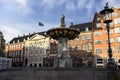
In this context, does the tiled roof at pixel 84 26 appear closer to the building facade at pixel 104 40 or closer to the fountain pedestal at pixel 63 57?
the building facade at pixel 104 40

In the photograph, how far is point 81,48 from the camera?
58906 millimetres

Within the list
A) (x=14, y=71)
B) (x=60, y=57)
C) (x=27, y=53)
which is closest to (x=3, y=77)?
(x=14, y=71)

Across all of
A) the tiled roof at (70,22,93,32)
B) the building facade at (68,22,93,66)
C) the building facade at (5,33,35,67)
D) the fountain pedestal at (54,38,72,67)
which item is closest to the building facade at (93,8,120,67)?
the building facade at (68,22,93,66)

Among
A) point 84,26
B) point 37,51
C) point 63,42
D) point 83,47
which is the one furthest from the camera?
point 37,51

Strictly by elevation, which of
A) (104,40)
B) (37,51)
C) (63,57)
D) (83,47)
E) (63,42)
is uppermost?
(104,40)

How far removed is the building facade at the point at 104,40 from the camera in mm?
52272

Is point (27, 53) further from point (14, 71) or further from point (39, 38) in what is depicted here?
point (14, 71)

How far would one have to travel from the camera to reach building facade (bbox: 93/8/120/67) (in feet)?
171

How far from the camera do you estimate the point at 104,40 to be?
54.9 metres

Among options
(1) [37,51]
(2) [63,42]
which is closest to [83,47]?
(1) [37,51]

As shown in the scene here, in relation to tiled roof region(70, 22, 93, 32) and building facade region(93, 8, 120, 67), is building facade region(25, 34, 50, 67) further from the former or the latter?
building facade region(93, 8, 120, 67)

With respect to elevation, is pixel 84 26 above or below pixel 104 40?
above

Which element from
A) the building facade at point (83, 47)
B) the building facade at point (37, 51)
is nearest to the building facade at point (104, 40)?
the building facade at point (83, 47)

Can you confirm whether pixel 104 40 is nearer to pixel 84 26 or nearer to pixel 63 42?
pixel 84 26
